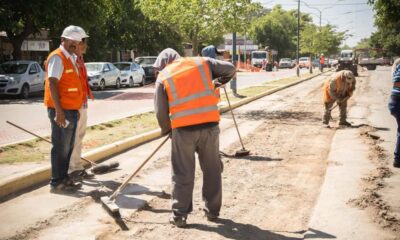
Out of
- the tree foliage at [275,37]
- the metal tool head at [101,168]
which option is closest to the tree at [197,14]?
the metal tool head at [101,168]

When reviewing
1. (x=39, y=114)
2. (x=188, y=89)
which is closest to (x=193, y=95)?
(x=188, y=89)

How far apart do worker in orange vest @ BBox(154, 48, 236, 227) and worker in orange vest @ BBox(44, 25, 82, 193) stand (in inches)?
63.1

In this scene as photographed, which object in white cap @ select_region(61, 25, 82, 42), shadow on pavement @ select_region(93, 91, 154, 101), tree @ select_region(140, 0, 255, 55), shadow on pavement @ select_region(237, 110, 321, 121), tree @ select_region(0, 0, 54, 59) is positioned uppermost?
tree @ select_region(0, 0, 54, 59)

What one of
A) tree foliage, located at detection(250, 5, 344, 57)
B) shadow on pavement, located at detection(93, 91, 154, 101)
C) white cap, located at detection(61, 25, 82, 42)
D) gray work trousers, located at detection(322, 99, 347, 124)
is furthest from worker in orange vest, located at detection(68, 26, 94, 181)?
tree foliage, located at detection(250, 5, 344, 57)

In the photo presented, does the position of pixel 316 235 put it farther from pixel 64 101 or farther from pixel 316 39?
pixel 316 39

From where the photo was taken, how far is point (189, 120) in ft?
15.0

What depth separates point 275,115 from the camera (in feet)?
46.0

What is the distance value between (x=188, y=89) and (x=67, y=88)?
2056 millimetres

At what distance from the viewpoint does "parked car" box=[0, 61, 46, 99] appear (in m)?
19.8

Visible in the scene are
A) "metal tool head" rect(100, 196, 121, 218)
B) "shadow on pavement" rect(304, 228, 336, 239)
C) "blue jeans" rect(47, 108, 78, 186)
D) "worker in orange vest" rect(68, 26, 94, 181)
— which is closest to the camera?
"shadow on pavement" rect(304, 228, 336, 239)

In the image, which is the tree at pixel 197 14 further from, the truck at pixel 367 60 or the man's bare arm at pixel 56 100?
the truck at pixel 367 60

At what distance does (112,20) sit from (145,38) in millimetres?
4003

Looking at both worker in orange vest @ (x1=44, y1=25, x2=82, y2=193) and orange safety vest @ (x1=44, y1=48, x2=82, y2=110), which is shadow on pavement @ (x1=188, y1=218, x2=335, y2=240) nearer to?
worker in orange vest @ (x1=44, y1=25, x2=82, y2=193)

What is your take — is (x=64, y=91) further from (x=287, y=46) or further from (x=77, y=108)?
(x=287, y=46)
